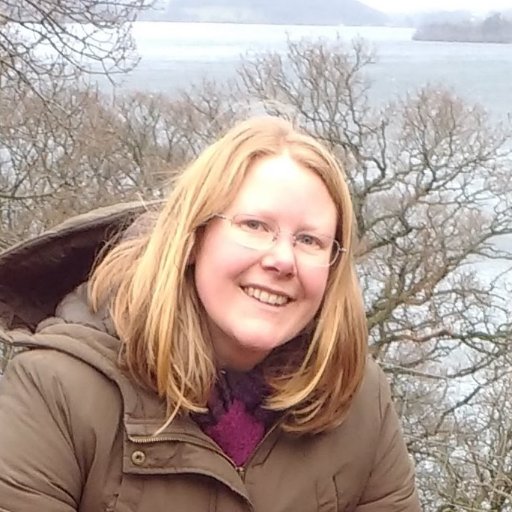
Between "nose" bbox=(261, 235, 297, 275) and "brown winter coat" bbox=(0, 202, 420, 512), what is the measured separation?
0.80 ft

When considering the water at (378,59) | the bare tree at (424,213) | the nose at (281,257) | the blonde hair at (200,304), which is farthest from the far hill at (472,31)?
the nose at (281,257)

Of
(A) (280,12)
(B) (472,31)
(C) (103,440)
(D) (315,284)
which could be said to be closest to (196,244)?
(D) (315,284)

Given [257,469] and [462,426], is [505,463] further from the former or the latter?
[257,469]

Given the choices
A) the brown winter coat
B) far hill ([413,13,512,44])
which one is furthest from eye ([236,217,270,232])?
far hill ([413,13,512,44])

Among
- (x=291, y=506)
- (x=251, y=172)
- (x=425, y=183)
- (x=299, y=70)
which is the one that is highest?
(x=251, y=172)

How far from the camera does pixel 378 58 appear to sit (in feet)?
45.8

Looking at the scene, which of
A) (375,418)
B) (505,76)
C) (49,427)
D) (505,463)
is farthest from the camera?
(505,76)

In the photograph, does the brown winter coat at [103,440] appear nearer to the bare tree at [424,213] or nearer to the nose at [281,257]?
the nose at [281,257]

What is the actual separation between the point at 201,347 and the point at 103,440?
19 centimetres

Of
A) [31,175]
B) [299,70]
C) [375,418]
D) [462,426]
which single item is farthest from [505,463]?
[375,418]

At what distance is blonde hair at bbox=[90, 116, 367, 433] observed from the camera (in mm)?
1561

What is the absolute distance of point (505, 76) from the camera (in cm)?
1783

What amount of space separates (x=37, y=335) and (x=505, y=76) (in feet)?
56.0

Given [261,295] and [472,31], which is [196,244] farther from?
[472,31]
